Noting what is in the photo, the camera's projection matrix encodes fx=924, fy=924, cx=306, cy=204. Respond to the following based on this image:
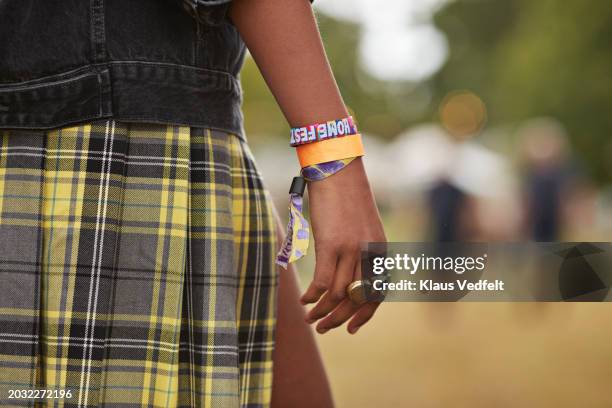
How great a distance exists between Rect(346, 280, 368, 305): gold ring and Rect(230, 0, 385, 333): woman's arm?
0.4 inches

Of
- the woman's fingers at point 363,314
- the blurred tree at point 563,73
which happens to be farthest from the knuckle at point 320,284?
the blurred tree at point 563,73

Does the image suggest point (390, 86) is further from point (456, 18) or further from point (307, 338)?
point (307, 338)

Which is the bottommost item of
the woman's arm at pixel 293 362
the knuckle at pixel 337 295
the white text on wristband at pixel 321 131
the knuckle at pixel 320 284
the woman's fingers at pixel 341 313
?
the woman's arm at pixel 293 362

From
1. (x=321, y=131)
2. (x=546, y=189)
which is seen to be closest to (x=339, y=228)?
(x=321, y=131)

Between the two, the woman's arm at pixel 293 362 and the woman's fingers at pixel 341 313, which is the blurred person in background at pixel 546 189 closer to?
the woman's arm at pixel 293 362

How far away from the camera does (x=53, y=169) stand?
1767 millimetres

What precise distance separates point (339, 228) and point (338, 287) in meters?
0.11

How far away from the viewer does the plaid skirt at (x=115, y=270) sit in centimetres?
172

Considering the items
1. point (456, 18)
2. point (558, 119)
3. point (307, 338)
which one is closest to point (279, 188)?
point (558, 119)

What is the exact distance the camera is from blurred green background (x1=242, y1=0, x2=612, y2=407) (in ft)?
21.6

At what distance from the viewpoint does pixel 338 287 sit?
5.68ft

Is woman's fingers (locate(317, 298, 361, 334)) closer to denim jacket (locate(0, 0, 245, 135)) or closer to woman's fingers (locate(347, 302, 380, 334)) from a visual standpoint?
woman's fingers (locate(347, 302, 380, 334))

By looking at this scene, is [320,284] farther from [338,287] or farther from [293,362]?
[293,362]

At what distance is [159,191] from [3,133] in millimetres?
319
